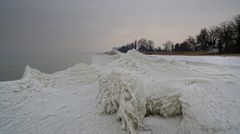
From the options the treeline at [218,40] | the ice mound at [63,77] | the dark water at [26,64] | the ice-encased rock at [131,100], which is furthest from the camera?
the treeline at [218,40]

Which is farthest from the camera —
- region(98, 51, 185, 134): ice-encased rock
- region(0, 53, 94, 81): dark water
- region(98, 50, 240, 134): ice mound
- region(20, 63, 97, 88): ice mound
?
region(0, 53, 94, 81): dark water

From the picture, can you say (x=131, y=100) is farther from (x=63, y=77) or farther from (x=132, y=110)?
(x=63, y=77)

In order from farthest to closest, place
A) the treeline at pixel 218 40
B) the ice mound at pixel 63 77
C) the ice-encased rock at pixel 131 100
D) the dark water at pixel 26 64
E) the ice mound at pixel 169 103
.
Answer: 1. the treeline at pixel 218 40
2. the dark water at pixel 26 64
3. the ice mound at pixel 63 77
4. the ice-encased rock at pixel 131 100
5. the ice mound at pixel 169 103

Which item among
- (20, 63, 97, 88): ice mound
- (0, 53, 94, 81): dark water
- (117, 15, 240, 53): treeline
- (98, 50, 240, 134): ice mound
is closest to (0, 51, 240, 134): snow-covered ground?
(98, 50, 240, 134): ice mound

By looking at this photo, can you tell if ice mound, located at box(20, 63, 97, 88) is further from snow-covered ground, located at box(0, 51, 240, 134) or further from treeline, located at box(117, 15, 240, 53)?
treeline, located at box(117, 15, 240, 53)

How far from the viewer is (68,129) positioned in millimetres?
2711

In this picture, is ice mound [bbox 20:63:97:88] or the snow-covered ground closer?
the snow-covered ground

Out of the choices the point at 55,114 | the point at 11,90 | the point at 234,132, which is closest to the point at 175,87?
the point at 234,132

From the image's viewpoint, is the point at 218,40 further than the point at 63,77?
Yes

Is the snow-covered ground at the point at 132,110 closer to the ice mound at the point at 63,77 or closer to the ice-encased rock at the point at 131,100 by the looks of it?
the ice-encased rock at the point at 131,100

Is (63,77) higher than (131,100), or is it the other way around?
(131,100)

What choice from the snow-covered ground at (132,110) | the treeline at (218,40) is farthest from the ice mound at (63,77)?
the treeline at (218,40)

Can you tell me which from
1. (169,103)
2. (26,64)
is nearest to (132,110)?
(169,103)

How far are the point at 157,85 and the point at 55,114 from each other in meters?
2.02
